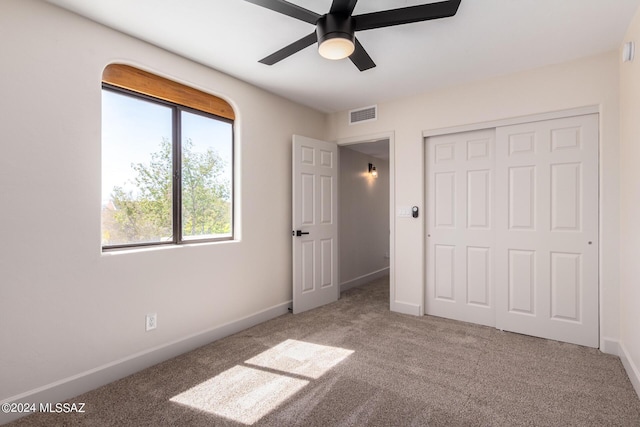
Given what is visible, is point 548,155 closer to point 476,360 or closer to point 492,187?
point 492,187

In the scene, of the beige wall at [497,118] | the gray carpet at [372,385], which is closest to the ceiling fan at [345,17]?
the beige wall at [497,118]

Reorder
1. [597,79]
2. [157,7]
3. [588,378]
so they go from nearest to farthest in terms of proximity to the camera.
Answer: [157,7]
[588,378]
[597,79]

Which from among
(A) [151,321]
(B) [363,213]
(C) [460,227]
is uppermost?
(B) [363,213]

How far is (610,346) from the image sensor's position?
104 inches

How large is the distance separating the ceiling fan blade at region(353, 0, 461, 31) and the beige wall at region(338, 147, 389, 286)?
2.98m

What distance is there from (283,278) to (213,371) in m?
1.49

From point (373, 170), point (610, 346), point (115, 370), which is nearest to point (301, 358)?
point (115, 370)

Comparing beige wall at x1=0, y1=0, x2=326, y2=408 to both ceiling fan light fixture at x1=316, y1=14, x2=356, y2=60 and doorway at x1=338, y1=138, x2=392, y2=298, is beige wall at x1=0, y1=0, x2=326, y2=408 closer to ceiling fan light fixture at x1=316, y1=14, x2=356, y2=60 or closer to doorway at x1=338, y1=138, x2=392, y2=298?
ceiling fan light fixture at x1=316, y1=14, x2=356, y2=60

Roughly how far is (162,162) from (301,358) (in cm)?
201

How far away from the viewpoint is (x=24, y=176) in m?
1.92

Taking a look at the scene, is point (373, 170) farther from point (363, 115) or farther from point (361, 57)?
point (361, 57)

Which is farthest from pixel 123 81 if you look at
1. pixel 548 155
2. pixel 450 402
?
pixel 548 155

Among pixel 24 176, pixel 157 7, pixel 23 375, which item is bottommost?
pixel 23 375

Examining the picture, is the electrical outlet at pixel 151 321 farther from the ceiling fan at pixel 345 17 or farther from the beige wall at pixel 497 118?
the beige wall at pixel 497 118
